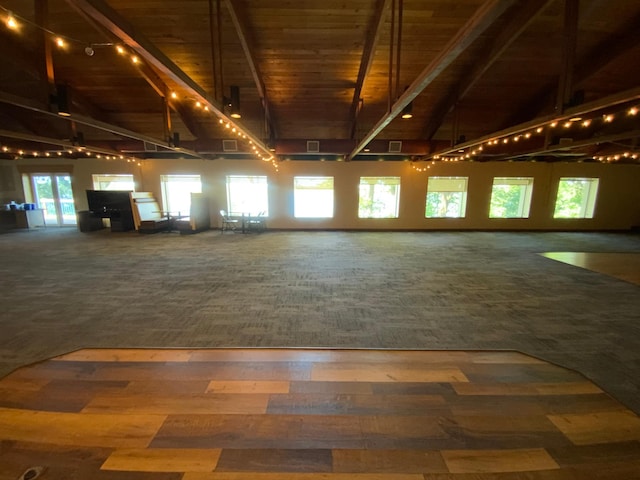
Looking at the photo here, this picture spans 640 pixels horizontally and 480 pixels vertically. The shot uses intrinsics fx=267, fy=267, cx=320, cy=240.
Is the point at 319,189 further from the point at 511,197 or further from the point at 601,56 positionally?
the point at 601,56

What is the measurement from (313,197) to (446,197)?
15.4 feet

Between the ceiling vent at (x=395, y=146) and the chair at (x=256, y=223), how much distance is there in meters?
4.65

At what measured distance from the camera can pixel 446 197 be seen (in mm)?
9406

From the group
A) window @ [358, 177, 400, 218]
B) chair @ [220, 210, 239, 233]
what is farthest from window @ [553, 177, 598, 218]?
chair @ [220, 210, 239, 233]

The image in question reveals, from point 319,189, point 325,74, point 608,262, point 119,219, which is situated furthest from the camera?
point 319,189

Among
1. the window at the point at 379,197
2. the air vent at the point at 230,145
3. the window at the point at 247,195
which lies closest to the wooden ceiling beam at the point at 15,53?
the air vent at the point at 230,145

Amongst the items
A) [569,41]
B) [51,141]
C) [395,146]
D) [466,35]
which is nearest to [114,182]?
[51,141]

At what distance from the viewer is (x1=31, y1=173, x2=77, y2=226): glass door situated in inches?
378

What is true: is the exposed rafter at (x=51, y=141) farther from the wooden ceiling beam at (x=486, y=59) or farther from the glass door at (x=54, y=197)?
the wooden ceiling beam at (x=486, y=59)

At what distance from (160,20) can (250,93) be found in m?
2.10

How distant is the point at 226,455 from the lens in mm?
1417

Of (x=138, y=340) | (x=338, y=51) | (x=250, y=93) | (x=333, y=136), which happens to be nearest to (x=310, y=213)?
(x=333, y=136)

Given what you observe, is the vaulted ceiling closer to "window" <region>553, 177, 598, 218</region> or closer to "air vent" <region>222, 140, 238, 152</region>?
"air vent" <region>222, 140, 238, 152</region>

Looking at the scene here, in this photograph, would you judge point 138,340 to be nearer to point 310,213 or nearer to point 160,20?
point 160,20
